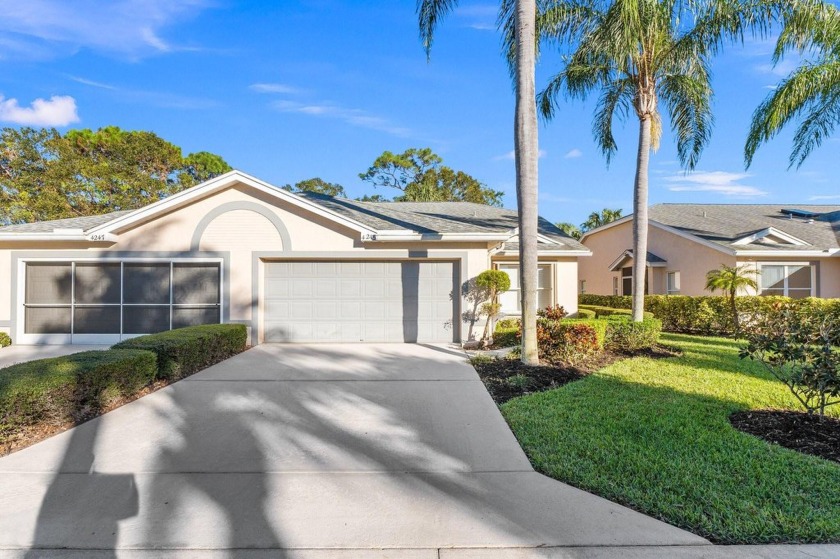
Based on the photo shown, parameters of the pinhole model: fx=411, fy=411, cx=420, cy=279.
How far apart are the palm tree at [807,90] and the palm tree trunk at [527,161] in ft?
26.1

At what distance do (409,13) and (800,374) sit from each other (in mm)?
10009

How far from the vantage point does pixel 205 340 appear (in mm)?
8117

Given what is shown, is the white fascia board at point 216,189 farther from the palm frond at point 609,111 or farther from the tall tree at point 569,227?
the tall tree at point 569,227

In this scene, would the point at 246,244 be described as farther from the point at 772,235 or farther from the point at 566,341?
the point at 772,235

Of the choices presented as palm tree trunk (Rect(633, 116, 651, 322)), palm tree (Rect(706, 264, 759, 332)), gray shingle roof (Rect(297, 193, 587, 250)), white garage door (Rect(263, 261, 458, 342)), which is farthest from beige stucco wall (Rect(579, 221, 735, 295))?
white garage door (Rect(263, 261, 458, 342))

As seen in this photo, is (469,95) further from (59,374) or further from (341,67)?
(59,374)

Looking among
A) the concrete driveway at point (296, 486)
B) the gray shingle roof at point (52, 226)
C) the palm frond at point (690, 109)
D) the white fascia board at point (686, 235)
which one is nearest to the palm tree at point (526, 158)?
the concrete driveway at point (296, 486)

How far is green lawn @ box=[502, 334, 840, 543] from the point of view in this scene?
308cm

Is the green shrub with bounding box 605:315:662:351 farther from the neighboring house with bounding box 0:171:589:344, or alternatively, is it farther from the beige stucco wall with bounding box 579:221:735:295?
the beige stucco wall with bounding box 579:221:735:295

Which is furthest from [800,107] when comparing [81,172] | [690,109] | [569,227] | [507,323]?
[81,172]

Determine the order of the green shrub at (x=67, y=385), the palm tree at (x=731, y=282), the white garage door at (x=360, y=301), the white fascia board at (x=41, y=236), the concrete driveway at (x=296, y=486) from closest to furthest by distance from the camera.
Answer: the concrete driveway at (x=296, y=486) → the green shrub at (x=67, y=385) → the white fascia board at (x=41, y=236) → the white garage door at (x=360, y=301) → the palm tree at (x=731, y=282)

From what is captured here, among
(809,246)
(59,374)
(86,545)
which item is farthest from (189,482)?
(809,246)

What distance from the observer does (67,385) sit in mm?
4953

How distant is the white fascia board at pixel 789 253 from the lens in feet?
47.1
